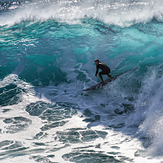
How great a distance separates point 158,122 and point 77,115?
2.66m

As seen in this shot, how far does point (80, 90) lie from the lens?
26.2ft

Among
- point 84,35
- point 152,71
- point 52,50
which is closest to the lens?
point 152,71

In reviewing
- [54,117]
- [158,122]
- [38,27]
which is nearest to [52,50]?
[38,27]

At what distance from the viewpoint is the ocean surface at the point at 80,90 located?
14.5 feet

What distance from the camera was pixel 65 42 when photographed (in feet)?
33.9

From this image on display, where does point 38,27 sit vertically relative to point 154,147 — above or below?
above

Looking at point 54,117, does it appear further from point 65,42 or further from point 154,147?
point 65,42

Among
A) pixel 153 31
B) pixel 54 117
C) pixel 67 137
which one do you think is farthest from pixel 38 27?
pixel 67 137

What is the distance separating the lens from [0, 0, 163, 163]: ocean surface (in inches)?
174

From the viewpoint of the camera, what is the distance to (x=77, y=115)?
21.0ft

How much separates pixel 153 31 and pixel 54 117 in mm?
7200

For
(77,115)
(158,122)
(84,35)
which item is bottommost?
(77,115)

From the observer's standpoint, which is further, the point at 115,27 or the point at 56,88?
the point at 115,27

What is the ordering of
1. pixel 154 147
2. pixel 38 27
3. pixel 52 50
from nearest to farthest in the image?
1. pixel 154 147
2. pixel 52 50
3. pixel 38 27
